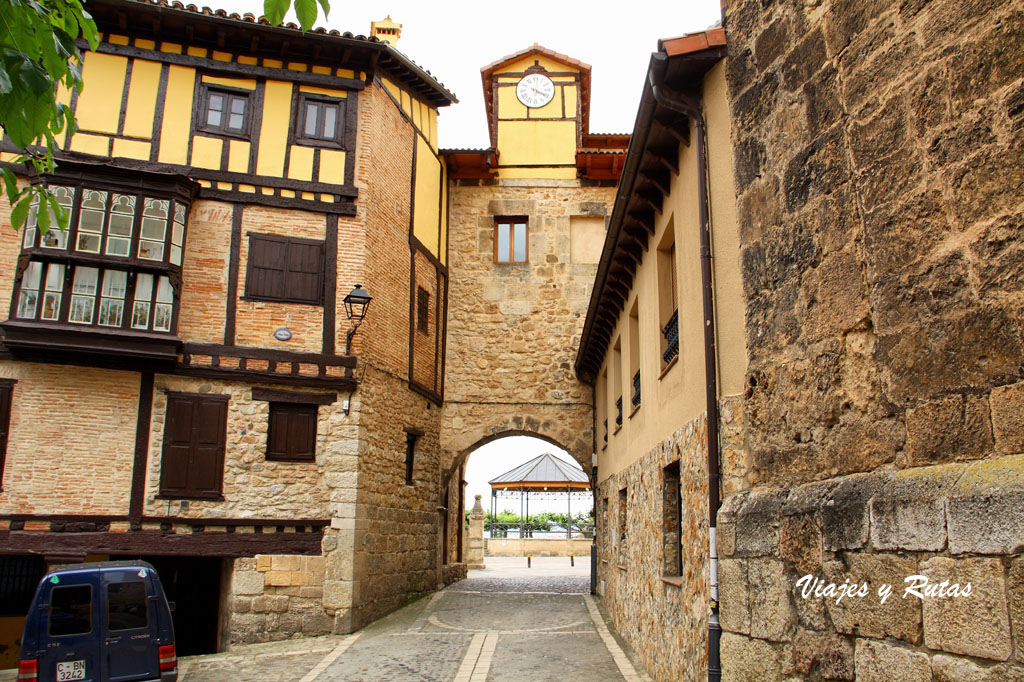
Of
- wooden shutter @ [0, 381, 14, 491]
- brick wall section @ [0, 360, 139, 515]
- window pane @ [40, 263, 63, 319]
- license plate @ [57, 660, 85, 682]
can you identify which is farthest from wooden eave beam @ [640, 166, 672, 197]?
wooden shutter @ [0, 381, 14, 491]

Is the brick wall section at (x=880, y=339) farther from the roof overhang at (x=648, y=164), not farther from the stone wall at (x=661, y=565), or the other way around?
the stone wall at (x=661, y=565)

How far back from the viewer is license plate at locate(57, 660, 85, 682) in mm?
7734

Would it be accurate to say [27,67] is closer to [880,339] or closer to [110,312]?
[880,339]

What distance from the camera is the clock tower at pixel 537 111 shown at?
18.3 metres

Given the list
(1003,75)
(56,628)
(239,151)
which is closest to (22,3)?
(1003,75)

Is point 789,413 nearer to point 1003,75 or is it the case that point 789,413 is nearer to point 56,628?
point 1003,75

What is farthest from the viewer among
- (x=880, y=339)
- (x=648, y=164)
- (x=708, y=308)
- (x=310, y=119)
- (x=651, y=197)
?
(x=310, y=119)

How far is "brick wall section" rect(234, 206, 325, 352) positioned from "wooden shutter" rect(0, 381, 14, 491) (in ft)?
10.1

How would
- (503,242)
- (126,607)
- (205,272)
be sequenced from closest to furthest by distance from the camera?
(126,607) → (205,272) → (503,242)

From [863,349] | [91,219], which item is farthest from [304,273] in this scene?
[863,349]

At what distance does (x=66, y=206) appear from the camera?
1144cm

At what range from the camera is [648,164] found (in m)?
7.24

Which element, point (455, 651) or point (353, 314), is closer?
point (455, 651)

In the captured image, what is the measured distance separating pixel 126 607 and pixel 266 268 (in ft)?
19.5
